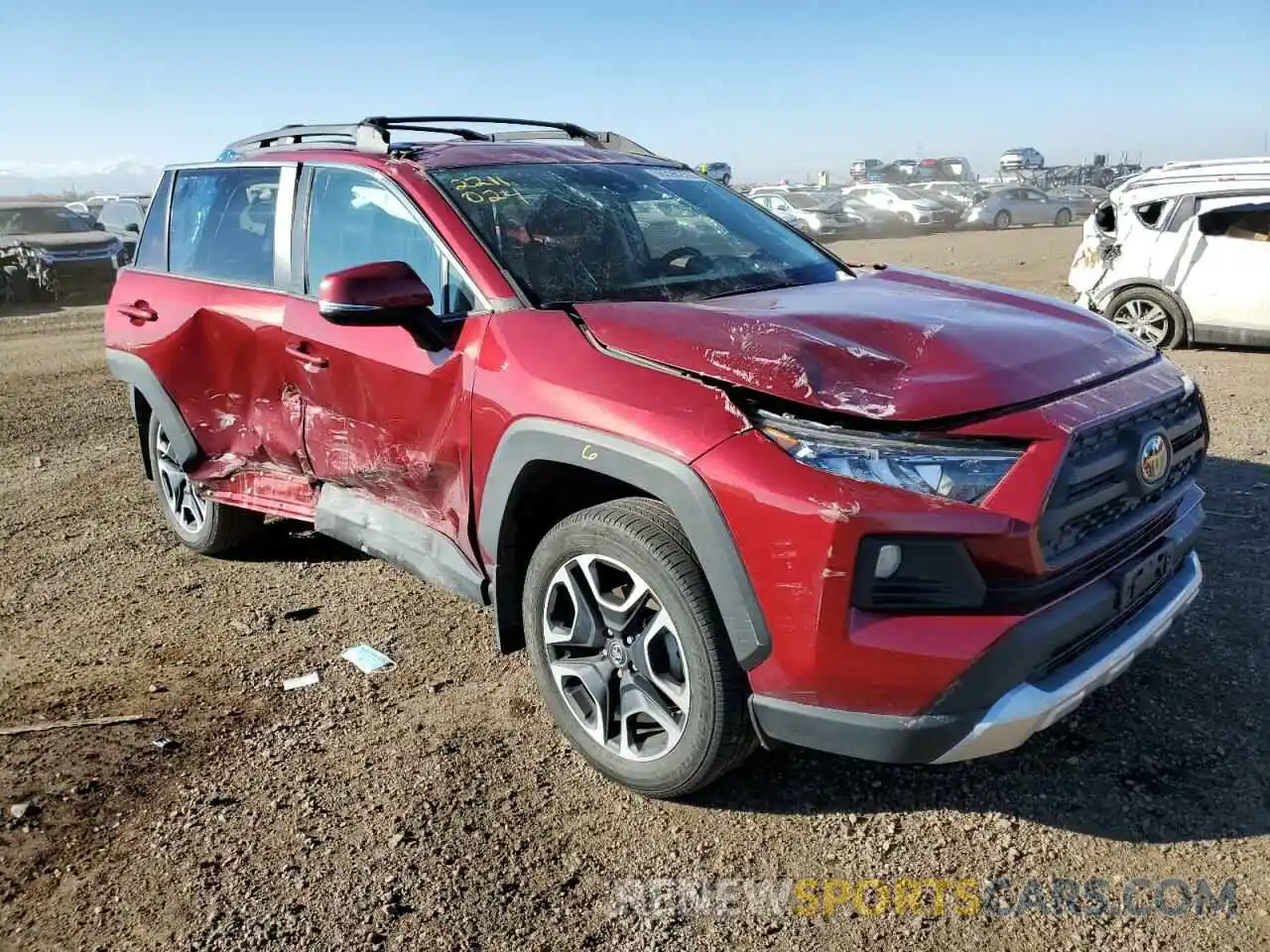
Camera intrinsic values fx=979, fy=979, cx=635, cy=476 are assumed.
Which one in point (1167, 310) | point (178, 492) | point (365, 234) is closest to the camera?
point (365, 234)

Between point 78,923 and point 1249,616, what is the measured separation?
157 inches

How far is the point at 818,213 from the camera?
27891 mm

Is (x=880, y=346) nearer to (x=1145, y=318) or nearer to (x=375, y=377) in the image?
(x=375, y=377)

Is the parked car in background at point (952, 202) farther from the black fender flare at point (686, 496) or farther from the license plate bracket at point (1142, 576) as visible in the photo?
the black fender flare at point (686, 496)

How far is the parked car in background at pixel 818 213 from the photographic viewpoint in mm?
→ 27516

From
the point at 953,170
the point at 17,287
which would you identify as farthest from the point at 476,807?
the point at 953,170

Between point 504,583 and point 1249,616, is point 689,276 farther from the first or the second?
point 1249,616

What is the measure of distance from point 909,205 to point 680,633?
96.6ft

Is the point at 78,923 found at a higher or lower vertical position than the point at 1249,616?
lower

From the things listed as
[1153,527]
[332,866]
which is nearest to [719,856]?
[332,866]

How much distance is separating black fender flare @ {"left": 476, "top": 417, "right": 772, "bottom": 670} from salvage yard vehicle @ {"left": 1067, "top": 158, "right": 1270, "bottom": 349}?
8120mm

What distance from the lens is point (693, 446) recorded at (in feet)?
7.80

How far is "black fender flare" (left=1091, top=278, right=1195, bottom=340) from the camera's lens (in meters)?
8.86

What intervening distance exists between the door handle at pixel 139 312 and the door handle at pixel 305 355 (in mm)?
1203
